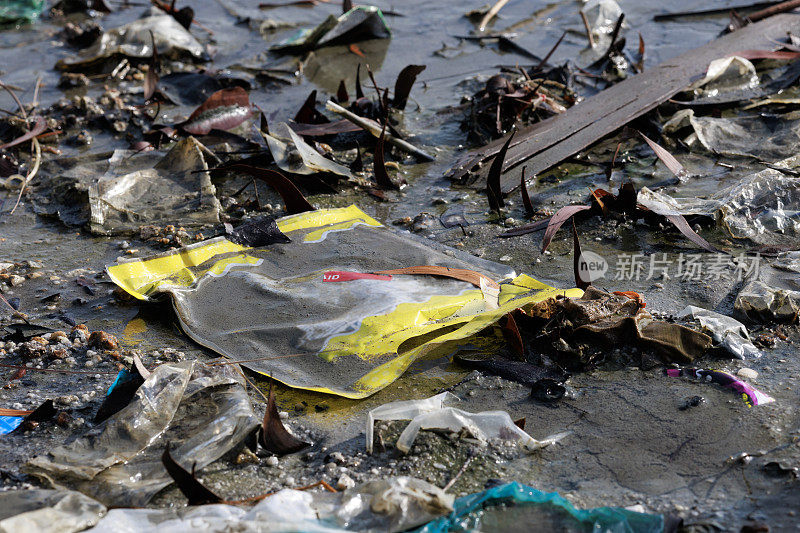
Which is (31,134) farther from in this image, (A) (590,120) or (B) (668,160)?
(B) (668,160)

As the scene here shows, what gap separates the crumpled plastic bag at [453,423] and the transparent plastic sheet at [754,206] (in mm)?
1714

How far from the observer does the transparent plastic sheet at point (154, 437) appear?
6.92ft

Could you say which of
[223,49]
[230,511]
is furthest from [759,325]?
[223,49]

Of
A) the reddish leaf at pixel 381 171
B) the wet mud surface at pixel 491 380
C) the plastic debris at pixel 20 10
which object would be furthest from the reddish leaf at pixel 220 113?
the plastic debris at pixel 20 10

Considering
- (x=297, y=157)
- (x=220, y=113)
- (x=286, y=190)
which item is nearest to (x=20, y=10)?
(x=220, y=113)

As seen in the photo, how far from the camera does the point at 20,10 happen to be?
7195 mm

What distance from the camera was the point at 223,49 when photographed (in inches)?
257

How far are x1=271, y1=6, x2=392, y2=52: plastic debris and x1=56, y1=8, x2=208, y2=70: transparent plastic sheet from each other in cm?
73

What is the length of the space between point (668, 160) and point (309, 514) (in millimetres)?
3049

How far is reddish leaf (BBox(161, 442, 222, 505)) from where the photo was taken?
6.63ft

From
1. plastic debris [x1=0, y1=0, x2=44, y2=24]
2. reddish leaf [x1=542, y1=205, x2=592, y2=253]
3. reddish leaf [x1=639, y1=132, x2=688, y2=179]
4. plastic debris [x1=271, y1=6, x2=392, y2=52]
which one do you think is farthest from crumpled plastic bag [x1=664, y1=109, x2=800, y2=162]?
plastic debris [x1=0, y1=0, x2=44, y2=24]

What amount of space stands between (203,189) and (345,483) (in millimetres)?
2373

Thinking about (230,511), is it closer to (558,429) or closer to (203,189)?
(558,429)

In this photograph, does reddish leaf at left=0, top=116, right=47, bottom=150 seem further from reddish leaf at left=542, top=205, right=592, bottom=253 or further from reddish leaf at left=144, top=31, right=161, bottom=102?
reddish leaf at left=542, top=205, right=592, bottom=253
